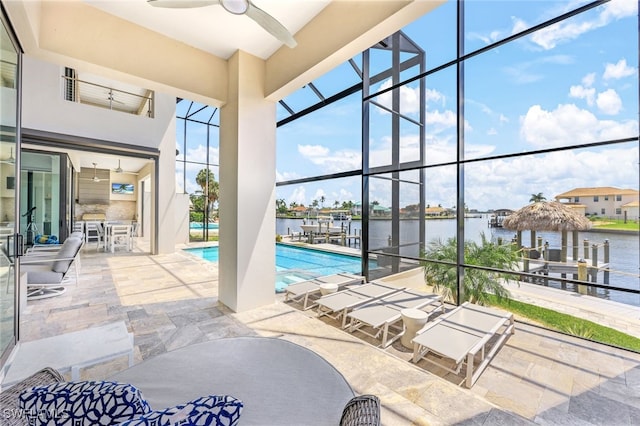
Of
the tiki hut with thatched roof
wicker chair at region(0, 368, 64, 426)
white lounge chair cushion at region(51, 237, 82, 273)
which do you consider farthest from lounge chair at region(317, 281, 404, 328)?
white lounge chair cushion at region(51, 237, 82, 273)

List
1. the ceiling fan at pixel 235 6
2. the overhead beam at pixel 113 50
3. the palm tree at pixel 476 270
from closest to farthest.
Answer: the ceiling fan at pixel 235 6 < the overhead beam at pixel 113 50 < the palm tree at pixel 476 270

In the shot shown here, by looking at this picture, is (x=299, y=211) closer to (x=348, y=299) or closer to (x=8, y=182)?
(x=348, y=299)

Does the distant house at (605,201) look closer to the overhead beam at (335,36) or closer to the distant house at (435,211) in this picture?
the distant house at (435,211)

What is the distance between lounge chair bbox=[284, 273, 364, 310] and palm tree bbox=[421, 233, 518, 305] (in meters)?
1.35

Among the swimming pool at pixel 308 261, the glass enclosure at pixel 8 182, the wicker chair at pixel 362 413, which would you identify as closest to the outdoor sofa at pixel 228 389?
the wicker chair at pixel 362 413

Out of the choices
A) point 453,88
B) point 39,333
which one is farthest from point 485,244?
point 39,333

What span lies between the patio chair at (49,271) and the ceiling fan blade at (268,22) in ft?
14.6

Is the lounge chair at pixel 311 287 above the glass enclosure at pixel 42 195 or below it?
below

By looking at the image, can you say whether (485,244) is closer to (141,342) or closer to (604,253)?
(604,253)

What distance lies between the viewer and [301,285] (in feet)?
14.9

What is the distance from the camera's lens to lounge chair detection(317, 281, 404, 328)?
355 cm

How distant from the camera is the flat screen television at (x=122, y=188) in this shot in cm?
1231

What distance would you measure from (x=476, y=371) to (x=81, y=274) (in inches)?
275

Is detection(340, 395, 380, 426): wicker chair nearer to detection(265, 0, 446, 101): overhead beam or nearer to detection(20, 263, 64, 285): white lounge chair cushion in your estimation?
detection(265, 0, 446, 101): overhead beam
